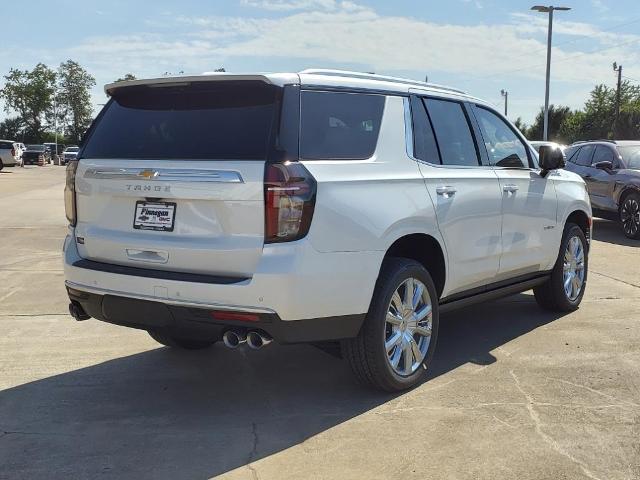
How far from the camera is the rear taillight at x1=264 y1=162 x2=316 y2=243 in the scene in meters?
3.53

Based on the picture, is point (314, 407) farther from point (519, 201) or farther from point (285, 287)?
point (519, 201)

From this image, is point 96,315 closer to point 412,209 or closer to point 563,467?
point 412,209

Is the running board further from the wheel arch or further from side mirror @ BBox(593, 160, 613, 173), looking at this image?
side mirror @ BBox(593, 160, 613, 173)

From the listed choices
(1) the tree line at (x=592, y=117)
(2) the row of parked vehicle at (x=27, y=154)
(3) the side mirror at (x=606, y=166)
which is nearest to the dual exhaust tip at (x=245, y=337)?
(3) the side mirror at (x=606, y=166)

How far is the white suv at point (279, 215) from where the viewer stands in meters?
3.57

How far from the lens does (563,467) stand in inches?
130

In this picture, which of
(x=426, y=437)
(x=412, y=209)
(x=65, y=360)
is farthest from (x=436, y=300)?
(x=65, y=360)

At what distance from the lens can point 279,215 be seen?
3.53 metres

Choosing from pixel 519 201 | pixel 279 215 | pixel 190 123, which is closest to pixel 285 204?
pixel 279 215

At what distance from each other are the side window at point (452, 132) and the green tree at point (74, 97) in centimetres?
9525

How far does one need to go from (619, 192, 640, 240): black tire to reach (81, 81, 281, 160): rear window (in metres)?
9.45

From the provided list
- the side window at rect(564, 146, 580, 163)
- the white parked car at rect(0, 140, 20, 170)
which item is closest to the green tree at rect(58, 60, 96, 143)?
the white parked car at rect(0, 140, 20, 170)

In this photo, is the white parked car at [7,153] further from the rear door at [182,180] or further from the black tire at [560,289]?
the rear door at [182,180]

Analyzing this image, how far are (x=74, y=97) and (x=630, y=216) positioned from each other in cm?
9380
